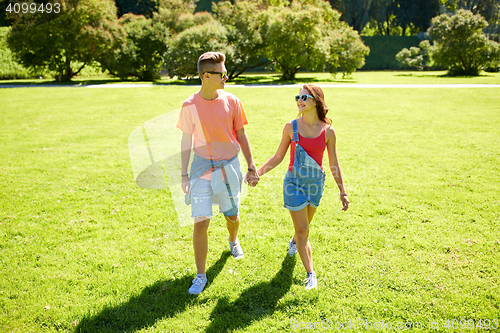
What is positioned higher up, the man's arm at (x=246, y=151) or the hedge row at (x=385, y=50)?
the hedge row at (x=385, y=50)

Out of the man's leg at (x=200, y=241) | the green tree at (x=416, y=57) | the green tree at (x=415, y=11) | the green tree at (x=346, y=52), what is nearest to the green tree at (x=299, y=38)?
the green tree at (x=346, y=52)

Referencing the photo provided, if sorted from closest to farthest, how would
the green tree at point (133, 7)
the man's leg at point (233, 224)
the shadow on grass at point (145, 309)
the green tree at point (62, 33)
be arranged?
the shadow on grass at point (145, 309), the man's leg at point (233, 224), the green tree at point (62, 33), the green tree at point (133, 7)

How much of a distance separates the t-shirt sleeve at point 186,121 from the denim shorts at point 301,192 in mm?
1122

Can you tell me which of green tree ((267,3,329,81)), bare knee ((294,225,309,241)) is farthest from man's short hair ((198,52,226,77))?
green tree ((267,3,329,81))

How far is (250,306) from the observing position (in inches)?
129

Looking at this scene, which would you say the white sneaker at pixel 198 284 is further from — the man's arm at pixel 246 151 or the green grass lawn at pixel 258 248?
the man's arm at pixel 246 151

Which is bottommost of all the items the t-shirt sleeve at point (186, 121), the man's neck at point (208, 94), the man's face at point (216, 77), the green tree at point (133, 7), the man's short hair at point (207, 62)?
the t-shirt sleeve at point (186, 121)

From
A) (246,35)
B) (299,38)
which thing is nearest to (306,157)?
(299,38)

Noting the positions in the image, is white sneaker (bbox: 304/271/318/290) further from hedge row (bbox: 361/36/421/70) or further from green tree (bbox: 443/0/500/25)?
green tree (bbox: 443/0/500/25)

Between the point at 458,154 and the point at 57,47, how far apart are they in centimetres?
2802

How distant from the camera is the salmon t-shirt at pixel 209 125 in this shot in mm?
3211

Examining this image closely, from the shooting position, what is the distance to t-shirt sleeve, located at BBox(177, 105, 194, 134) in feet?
10.6

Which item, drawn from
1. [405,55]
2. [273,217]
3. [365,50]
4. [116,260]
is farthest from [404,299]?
[405,55]

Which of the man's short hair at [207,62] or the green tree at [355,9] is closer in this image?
the man's short hair at [207,62]
